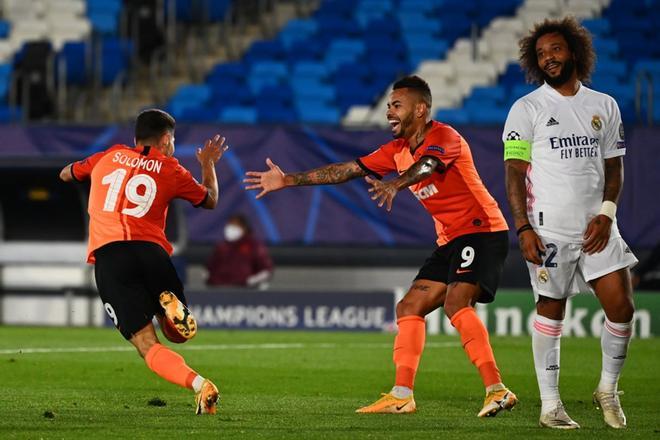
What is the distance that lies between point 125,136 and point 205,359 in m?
7.59

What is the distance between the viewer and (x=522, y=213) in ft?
25.7

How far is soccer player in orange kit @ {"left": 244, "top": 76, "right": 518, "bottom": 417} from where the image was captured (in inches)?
343

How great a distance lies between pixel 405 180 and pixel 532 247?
953 millimetres

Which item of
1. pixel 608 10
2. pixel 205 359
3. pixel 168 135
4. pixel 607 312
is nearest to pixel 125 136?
pixel 205 359

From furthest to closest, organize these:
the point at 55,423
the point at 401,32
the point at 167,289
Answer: the point at 401,32 → the point at 167,289 → the point at 55,423

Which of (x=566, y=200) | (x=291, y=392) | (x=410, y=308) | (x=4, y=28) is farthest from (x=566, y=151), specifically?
(x=4, y=28)

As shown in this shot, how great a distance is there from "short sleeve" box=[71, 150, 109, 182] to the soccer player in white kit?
8.90ft

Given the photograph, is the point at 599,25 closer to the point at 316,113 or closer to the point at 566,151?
the point at 316,113

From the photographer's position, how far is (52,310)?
1969 centimetres

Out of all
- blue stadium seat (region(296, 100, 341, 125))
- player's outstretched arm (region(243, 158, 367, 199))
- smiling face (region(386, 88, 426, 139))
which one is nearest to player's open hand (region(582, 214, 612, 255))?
smiling face (region(386, 88, 426, 139))

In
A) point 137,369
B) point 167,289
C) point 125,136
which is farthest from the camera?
point 125,136

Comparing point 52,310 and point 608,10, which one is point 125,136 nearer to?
point 52,310

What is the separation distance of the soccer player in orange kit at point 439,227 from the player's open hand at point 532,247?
3.06ft

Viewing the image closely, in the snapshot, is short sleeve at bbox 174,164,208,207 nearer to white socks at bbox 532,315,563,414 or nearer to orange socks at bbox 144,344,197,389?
orange socks at bbox 144,344,197,389
